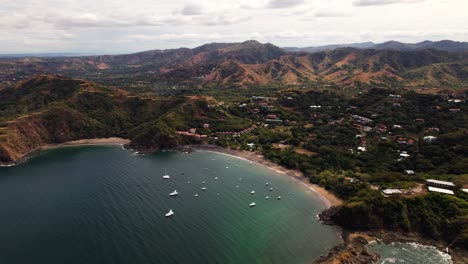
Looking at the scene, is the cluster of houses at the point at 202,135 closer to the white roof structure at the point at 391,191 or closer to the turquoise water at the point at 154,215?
the turquoise water at the point at 154,215

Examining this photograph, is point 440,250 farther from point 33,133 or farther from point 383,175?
point 33,133

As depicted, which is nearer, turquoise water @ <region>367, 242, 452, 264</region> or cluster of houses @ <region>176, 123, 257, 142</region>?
turquoise water @ <region>367, 242, 452, 264</region>

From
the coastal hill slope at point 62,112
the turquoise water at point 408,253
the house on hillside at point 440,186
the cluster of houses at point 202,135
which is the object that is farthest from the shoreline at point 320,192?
the house on hillside at point 440,186

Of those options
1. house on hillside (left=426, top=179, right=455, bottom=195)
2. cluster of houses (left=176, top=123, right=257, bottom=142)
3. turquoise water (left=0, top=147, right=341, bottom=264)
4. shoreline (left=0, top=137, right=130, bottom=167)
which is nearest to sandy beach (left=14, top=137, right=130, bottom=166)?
shoreline (left=0, top=137, right=130, bottom=167)

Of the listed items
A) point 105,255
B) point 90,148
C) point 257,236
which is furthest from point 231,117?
point 105,255

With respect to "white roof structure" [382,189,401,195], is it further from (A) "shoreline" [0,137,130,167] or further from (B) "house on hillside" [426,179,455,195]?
(A) "shoreline" [0,137,130,167]

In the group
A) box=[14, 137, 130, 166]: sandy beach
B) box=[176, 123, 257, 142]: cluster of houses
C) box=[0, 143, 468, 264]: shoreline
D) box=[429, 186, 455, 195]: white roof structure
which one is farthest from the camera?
box=[176, 123, 257, 142]: cluster of houses

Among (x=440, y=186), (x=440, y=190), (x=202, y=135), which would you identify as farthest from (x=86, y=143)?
(x=440, y=186)
